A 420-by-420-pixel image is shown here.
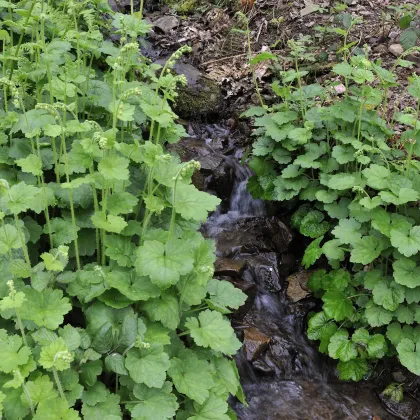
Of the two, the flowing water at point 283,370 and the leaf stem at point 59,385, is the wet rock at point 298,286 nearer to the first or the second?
the flowing water at point 283,370

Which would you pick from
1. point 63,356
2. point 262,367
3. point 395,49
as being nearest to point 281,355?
point 262,367

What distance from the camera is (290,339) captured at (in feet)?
12.7

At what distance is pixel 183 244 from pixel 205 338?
1.48 feet

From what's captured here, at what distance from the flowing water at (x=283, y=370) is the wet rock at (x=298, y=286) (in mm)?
51

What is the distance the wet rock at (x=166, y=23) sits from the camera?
7.42 m

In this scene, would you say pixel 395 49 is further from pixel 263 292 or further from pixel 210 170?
pixel 263 292

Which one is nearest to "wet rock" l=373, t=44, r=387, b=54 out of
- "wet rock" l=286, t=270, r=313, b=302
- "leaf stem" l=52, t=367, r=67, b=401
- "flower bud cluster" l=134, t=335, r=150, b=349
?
"wet rock" l=286, t=270, r=313, b=302

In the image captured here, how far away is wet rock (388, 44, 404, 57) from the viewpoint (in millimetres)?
5820

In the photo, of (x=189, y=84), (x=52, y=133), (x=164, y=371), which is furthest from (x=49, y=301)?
(x=189, y=84)

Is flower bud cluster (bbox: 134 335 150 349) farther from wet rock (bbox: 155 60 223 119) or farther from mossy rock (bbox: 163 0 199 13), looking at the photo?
mossy rock (bbox: 163 0 199 13)

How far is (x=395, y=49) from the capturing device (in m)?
5.86

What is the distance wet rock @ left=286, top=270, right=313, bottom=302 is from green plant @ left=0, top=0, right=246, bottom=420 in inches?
61.5

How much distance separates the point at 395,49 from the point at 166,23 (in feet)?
11.3

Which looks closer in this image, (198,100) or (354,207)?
(354,207)
